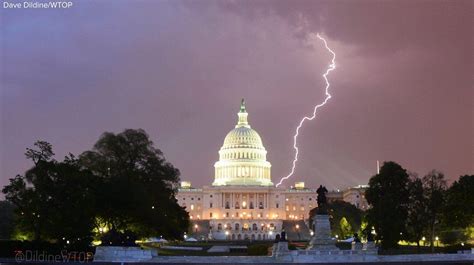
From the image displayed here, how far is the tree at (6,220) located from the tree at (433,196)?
146ft

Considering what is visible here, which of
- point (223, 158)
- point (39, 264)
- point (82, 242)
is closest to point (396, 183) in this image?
point (82, 242)

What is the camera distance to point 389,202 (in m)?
72.5

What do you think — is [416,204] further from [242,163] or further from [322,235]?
[242,163]

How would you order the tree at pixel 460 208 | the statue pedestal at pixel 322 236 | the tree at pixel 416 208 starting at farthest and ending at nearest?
the tree at pixel 416 208 < the tree at pixel 460 208 < the statue pedestal at pixel 322 236

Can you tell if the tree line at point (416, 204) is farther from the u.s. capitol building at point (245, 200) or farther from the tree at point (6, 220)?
the u.s. capitol building at point (245, 200)

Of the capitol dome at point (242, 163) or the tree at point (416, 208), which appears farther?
the capitol dome at point (242, 163)

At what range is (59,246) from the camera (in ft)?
176

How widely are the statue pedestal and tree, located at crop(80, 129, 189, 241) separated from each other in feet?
60.0

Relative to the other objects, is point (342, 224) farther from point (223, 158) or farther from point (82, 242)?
point (223, 158)

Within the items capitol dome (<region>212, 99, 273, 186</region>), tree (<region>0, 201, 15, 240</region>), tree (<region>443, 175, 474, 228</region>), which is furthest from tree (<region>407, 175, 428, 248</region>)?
capitol dome (<region>212, 99, 273, 186</region>)

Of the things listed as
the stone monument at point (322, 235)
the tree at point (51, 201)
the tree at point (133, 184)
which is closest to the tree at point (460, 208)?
the stone monument at point (322, 235)

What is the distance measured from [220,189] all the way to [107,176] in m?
118

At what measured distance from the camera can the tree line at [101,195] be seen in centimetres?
5631

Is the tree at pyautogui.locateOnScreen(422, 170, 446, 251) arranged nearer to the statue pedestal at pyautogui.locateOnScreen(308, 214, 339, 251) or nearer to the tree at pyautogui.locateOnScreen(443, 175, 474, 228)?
the tree at pyautogui.locateOnScreen(443, 175, 474, 228)
